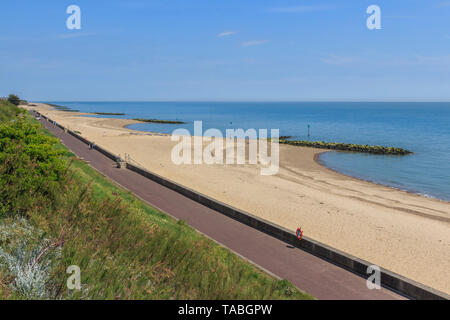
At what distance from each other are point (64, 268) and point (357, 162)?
149 feet

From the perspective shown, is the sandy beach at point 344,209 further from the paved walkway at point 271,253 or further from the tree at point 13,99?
the tree at point 13,99

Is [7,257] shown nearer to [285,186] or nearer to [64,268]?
[64,268]

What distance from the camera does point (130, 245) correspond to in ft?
29.4

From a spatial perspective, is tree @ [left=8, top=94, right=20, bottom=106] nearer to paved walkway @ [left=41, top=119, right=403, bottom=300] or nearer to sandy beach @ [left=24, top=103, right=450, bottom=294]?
sandy beach @ [left=24, top=103, right=450, bottom=294]

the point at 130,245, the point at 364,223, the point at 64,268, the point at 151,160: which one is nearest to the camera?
the point at 64,268

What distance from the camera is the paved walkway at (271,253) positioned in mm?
10742

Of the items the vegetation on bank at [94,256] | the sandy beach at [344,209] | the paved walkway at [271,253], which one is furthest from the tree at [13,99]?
the vegetation on bank at [94,256]

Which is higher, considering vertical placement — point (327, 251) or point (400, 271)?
point (327, 251)

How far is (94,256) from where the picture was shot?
771 cm

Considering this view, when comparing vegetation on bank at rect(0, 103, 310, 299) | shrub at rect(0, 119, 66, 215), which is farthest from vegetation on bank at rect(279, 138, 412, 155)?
shrub at rect(0, 119, 66, 215)
